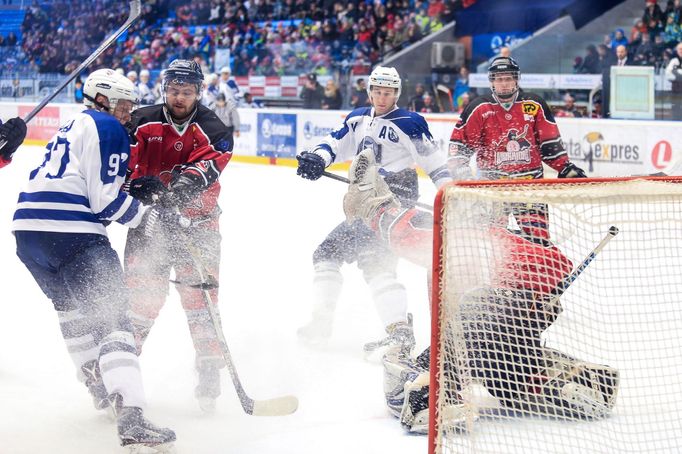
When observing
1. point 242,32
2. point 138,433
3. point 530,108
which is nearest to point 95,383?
point 138,433

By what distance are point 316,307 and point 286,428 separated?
3.77ft

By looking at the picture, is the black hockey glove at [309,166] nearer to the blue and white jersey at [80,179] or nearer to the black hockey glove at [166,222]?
the black hockey glove at [166,222]

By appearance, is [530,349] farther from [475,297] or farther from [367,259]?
[367,259]

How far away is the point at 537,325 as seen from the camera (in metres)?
2.97

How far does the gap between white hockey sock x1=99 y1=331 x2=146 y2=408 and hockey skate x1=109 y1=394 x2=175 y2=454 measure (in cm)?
2

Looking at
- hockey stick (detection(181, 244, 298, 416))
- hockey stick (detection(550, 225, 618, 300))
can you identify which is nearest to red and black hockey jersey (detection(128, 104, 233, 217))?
hockey stick (detection(181, 244, 298, 416))

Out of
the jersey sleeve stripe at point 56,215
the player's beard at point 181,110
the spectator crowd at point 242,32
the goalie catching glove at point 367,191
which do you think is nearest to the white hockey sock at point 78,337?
the jersey sleeve stripe at point 56,215

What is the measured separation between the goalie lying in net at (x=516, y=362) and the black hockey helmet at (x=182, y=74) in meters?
1.22

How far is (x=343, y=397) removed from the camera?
350 centimetres

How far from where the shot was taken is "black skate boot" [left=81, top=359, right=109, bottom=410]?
10.3 ft

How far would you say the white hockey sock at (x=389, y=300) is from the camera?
3877mm

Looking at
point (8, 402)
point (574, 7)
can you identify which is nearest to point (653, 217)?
point (8, 402)

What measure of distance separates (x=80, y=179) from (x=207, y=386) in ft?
3.07

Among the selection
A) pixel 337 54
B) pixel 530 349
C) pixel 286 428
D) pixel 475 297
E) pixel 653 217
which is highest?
pixel 337 54
